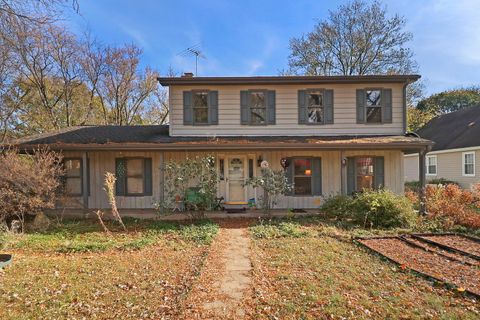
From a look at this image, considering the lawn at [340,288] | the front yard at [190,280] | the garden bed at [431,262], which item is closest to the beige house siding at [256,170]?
the front yard at [190,280]

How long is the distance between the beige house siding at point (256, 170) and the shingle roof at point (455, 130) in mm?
7688

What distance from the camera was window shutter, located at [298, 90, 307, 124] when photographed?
10508 mm

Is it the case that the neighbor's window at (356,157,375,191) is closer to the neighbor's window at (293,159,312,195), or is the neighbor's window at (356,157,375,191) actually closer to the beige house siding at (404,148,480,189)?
the neighbor's window at (293,159,312,195)

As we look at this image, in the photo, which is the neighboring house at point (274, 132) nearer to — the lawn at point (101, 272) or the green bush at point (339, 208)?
the green bush at point (339, 208)

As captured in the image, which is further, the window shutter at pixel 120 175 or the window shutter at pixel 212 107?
the window shutter at pixel 212 107

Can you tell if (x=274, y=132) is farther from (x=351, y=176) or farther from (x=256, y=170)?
(x=351, y=176)

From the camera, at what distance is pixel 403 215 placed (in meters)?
7.65

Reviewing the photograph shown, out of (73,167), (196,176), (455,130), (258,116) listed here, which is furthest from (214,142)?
(455,130)

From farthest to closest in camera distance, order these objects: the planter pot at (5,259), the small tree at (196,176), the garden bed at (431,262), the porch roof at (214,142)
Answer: the porch roof at (214,142) → the small tree at (196,176) → the planter pot at (5,259) → the garden bed at (431,262)

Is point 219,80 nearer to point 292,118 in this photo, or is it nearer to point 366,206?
point 292,118

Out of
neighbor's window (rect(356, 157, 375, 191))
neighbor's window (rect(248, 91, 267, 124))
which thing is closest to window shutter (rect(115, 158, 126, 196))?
neighbor's window (rect(248, 91, 267, 124))

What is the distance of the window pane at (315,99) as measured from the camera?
1055 cm

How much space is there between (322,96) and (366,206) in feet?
15.4

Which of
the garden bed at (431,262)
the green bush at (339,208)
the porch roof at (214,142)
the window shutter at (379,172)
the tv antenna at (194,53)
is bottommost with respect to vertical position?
the garden bed at (431,262)
